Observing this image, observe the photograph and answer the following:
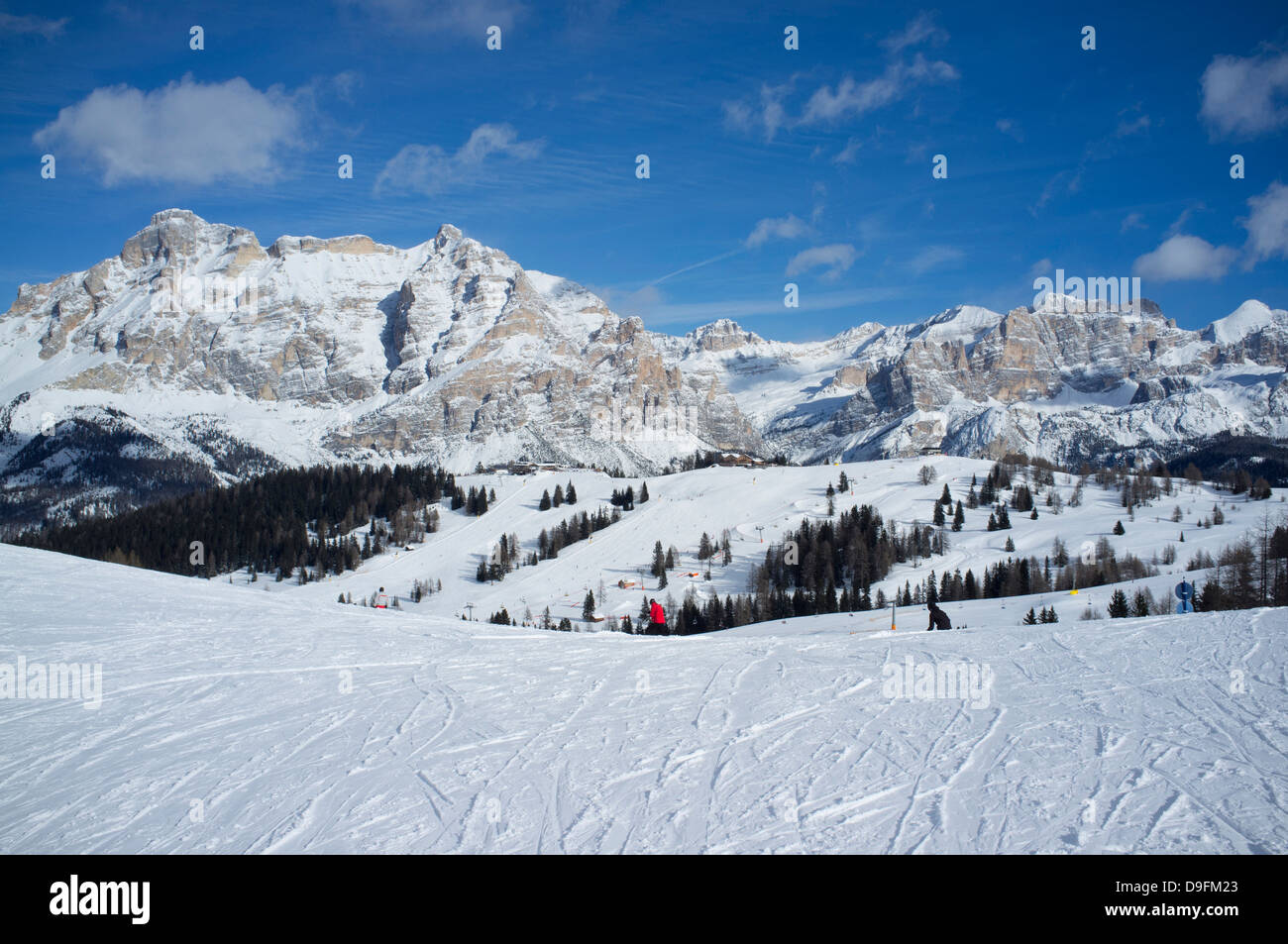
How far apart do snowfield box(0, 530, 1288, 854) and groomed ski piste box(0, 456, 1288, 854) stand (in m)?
0.05

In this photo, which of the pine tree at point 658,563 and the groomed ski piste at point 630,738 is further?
the pine tree at point 658,563

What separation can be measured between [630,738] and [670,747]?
→ 2.52 feet

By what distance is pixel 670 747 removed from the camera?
11109mm

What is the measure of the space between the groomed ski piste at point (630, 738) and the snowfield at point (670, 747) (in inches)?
2.1

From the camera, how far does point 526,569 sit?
11469 cm

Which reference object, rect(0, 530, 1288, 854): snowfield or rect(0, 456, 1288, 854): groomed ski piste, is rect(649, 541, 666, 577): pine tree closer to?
rect(0, 456, 1288, 854): groomed ski piste

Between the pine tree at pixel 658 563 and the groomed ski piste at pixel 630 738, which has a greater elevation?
the groomed ski piste at pixel 630 738

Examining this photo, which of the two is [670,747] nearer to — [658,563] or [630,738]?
[630,738]

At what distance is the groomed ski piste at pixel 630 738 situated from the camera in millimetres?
8328

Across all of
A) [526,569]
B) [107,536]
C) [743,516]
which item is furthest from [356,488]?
[743,516]

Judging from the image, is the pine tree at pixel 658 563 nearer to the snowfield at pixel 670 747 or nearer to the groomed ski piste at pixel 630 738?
the groomed ski piste at pixel 630 738

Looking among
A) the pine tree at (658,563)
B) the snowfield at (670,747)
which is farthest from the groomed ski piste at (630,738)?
the pine tree at (658,563)

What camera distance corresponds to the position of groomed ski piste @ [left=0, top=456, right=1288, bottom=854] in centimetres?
833
